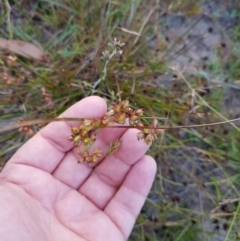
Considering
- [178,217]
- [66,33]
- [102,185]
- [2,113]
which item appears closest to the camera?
[102,185]

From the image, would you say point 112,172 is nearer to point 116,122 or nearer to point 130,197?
point 130,197

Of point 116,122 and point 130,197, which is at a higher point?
point 116,122

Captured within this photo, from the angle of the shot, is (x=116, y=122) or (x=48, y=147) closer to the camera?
(x=116, y=122)

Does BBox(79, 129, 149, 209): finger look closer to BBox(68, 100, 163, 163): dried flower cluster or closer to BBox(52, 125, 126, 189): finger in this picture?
BBox(52, 125, 126, 189): finger

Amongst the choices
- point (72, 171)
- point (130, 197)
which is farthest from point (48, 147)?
point (130, 197)

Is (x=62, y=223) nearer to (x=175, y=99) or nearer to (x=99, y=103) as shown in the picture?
(x=99, y=103)

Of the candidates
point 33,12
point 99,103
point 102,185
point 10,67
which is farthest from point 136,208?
point 33,12

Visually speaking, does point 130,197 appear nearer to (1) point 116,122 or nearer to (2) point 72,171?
(2) point 72,171
